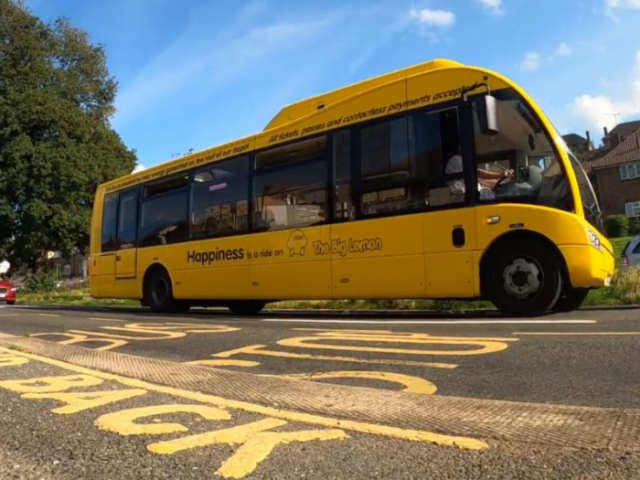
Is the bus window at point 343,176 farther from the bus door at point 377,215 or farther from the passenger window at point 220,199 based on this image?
the passenger window at point 220,199

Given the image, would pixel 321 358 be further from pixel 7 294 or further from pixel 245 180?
pixel 7 294

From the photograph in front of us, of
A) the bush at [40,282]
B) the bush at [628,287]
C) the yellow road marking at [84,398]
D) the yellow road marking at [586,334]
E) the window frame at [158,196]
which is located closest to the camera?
the yellow road marking at [84,398]

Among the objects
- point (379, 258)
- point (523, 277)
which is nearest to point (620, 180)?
point (379, 258)

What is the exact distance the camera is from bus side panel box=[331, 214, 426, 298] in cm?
882

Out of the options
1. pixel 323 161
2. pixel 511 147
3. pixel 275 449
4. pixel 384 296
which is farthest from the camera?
pixel 323 161

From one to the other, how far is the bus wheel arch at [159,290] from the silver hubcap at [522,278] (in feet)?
25.2

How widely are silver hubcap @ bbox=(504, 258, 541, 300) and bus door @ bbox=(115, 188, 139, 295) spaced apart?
9119mm

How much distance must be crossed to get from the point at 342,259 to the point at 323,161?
1713mm

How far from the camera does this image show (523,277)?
316 inches

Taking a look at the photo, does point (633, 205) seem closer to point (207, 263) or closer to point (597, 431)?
point (207, 263)

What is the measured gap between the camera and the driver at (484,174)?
8.19 metres

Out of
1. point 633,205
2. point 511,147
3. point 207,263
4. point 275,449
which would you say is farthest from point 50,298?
point 633,205

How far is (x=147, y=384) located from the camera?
504 centimetres

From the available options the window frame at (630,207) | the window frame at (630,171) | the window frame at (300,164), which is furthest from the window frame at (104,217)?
the window frame at (630,171)
